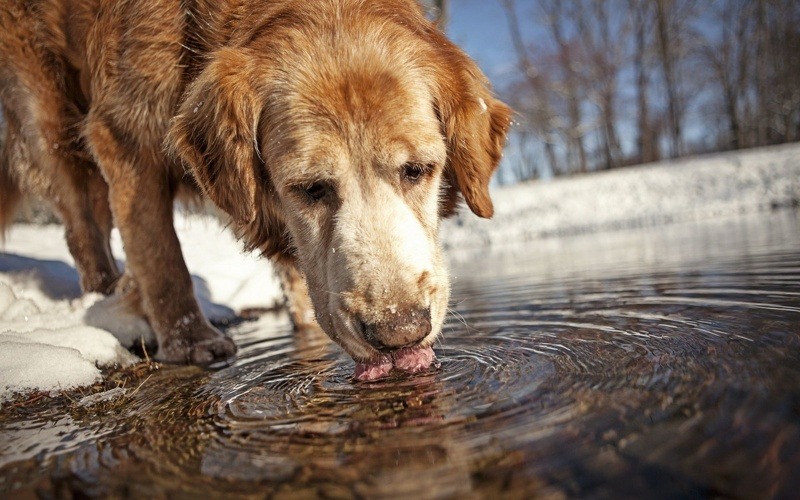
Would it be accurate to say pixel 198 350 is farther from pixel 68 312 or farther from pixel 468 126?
pixel 468 126

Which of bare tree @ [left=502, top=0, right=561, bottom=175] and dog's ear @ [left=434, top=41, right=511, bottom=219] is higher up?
bare tree @ [left=502, top=0, right=561, bottom=175]

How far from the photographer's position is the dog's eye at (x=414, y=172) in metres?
2.56

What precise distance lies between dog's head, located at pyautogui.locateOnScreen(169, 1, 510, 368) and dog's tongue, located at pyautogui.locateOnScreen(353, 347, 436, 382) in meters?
0.06

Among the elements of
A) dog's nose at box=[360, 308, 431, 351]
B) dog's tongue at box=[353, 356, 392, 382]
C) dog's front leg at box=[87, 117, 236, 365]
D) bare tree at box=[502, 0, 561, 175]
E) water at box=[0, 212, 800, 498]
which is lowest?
water at box=[0, 212, 800, 498]

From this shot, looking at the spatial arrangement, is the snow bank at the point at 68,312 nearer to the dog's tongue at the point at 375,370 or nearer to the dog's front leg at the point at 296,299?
the dog's front leg at the point at 296,299

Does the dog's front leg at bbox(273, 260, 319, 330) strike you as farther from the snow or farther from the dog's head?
the dog's head

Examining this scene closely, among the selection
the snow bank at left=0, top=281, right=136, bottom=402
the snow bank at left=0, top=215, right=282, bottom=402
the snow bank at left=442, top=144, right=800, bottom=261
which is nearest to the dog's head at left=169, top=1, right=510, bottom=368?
the snow bank at left=0, top=215, right=282, bottom=402

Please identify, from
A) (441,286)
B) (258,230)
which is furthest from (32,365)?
(441,286)

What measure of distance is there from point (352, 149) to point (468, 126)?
81 centimetres

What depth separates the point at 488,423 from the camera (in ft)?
4.70

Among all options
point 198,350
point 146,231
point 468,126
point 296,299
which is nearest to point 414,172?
point 468,126

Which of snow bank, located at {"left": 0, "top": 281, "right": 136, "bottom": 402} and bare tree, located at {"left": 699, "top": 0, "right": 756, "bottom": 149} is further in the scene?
bare tree, located at {"left": 699, "top": 0, "right": 756, "bottom": 149}

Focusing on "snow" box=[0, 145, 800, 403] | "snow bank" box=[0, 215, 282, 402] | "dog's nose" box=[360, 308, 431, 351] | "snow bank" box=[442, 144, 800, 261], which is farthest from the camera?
"snow bank" box=[442, 144, 800, 261]

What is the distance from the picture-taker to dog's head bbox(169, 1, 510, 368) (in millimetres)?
2166
